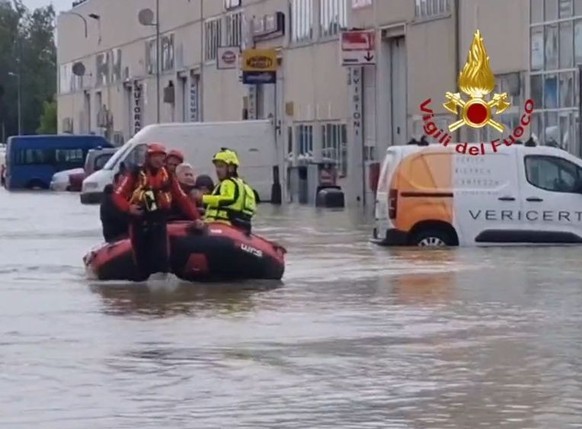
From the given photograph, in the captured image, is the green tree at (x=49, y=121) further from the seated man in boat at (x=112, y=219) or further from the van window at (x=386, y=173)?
the seated man in boat at (x=112, y=219)

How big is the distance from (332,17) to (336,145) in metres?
4.07

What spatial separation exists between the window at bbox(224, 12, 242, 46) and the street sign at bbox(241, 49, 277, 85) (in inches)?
320

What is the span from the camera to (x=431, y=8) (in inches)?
1891

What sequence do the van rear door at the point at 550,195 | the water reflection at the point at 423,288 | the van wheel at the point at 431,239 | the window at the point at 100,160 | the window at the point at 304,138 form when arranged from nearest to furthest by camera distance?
the water reflection at the point at 423,288
the van rear door at the point at 550,195
the van wheel at the point at 431,239
the window at the point at 100,160
the window at the point at 304,138

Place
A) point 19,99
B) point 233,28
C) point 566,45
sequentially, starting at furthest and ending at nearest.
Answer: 1. point 19,99
2. point 233,28
3. point 566,45

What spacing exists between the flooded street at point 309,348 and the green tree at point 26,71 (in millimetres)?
127716

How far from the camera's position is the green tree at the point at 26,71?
495ft

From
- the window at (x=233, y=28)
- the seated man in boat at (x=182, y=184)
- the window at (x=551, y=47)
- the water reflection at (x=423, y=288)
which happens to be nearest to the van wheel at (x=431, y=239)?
the water reflection at (x=423, y=288)

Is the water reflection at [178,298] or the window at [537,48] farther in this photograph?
the window at [537,48]

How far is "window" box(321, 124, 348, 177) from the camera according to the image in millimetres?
56062

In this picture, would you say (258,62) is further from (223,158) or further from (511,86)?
(223,158)

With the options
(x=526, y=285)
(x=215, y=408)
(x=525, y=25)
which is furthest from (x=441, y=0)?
(x=215, y=408)

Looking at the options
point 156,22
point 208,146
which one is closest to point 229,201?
point 208,146

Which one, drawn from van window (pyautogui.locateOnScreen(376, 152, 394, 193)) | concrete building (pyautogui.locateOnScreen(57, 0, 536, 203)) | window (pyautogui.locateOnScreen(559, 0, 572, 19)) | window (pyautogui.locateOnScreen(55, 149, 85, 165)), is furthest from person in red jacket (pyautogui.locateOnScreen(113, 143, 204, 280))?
window (pyautogui.locateOnScreen(55, 149, 85, 165))
